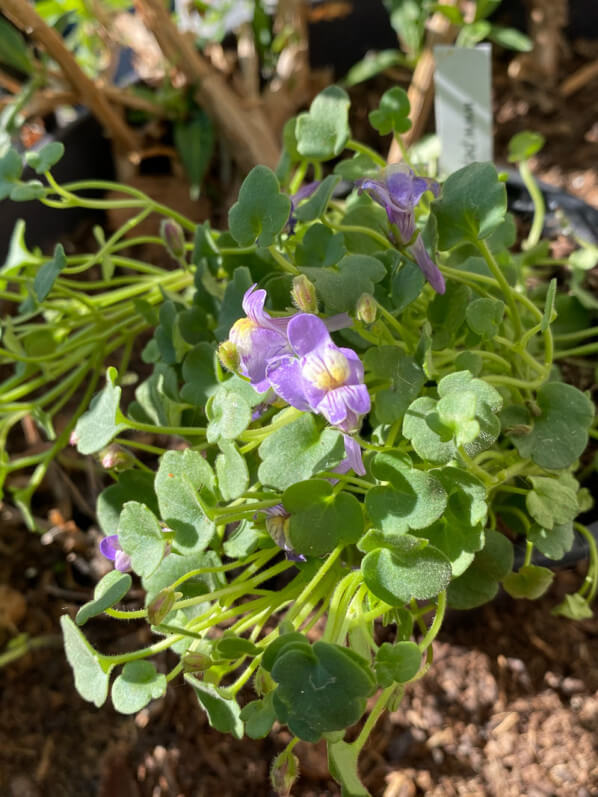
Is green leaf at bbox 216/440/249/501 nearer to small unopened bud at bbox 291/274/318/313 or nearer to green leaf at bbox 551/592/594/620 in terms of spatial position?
small unopened bud at bbox 291/274/318/313

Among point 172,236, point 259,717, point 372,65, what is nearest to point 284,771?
point 259,717

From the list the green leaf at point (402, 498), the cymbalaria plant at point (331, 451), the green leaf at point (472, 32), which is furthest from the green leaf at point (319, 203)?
the green leaf at point (472, 32)

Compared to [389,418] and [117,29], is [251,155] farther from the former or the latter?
[389,418]

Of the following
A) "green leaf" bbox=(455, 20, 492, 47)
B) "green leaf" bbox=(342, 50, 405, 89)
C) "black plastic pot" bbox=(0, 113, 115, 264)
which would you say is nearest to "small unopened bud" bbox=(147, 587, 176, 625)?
"black plastic pot" bbox=(0, 113, 115, 264)

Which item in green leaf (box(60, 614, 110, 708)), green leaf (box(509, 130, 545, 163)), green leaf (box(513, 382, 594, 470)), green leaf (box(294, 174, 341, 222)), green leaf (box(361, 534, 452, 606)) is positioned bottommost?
green leaf (box(509, 130, 545, 163))

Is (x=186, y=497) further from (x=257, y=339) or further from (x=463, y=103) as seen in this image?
(x=463, y=103)

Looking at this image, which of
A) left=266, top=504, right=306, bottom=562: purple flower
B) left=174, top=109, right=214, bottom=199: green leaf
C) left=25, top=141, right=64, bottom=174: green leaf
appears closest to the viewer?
left=266, top=504, right=306, bottom=562: purple flower
